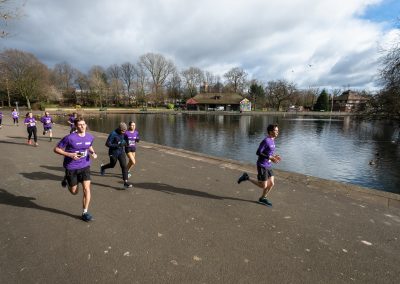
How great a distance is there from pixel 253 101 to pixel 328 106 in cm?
2949

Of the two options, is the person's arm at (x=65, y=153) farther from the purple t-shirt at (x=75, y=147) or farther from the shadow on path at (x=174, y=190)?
the shadow on path at (x=174, y=190)

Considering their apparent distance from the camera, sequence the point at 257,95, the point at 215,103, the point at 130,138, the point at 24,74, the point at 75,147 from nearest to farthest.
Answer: the point at 75,147
the point at 130,138
the point at 24,74
the point at 215,103
the point at 257,95

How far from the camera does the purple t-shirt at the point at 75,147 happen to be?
4.05m

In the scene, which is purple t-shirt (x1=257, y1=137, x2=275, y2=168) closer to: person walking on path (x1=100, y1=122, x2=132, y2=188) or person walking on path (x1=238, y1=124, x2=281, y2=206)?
person walking on path (x1=238, y1=124, x2=281, y2=206)

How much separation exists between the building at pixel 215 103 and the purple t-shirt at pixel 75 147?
78.4 meters

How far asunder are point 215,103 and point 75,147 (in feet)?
263

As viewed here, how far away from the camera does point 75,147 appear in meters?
4.09

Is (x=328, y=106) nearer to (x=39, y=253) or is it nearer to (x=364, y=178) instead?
(x=364, y=178)

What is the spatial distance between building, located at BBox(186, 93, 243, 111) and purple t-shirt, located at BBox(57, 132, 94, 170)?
78406 millimetres

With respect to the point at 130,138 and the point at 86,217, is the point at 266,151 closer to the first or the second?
the point at 86,217

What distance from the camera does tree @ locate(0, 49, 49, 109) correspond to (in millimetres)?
53844

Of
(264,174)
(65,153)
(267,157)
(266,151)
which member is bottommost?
(264,174)

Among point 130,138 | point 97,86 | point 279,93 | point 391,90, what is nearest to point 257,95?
point 279,93

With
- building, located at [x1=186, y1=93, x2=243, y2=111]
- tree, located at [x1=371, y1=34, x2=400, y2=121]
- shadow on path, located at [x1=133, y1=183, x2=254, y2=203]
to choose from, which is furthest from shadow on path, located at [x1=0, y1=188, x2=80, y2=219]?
building, located at [x1=186, y1=93, x2=243, y2=111]
